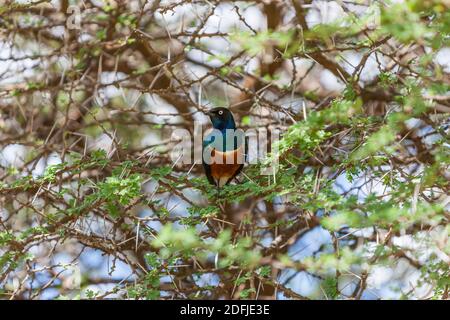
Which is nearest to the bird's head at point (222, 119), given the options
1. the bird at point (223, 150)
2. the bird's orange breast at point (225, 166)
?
the bird at point (223, 150)

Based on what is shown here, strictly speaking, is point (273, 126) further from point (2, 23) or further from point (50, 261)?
point (2, 23)

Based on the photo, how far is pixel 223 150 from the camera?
12.7 ft

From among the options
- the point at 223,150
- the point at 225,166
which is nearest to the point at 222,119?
the point at 223,150

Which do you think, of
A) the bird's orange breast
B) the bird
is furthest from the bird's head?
the bird's orange breast

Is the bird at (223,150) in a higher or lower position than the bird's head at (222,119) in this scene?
lower

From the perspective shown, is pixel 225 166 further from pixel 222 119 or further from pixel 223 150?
pixel 222 119

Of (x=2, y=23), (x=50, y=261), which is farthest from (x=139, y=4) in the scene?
(x=50, y=261)

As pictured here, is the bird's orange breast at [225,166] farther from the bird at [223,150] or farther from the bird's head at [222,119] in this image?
the bird's head at [222,119]

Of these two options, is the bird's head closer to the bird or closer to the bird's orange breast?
the bird

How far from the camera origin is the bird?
3.73 meters

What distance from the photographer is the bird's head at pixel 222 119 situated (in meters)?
3.94

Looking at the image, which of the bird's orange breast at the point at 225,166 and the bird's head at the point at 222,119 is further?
the bird's head at the point at 222,119

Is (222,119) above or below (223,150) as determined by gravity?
above

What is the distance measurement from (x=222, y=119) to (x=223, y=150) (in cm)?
19
